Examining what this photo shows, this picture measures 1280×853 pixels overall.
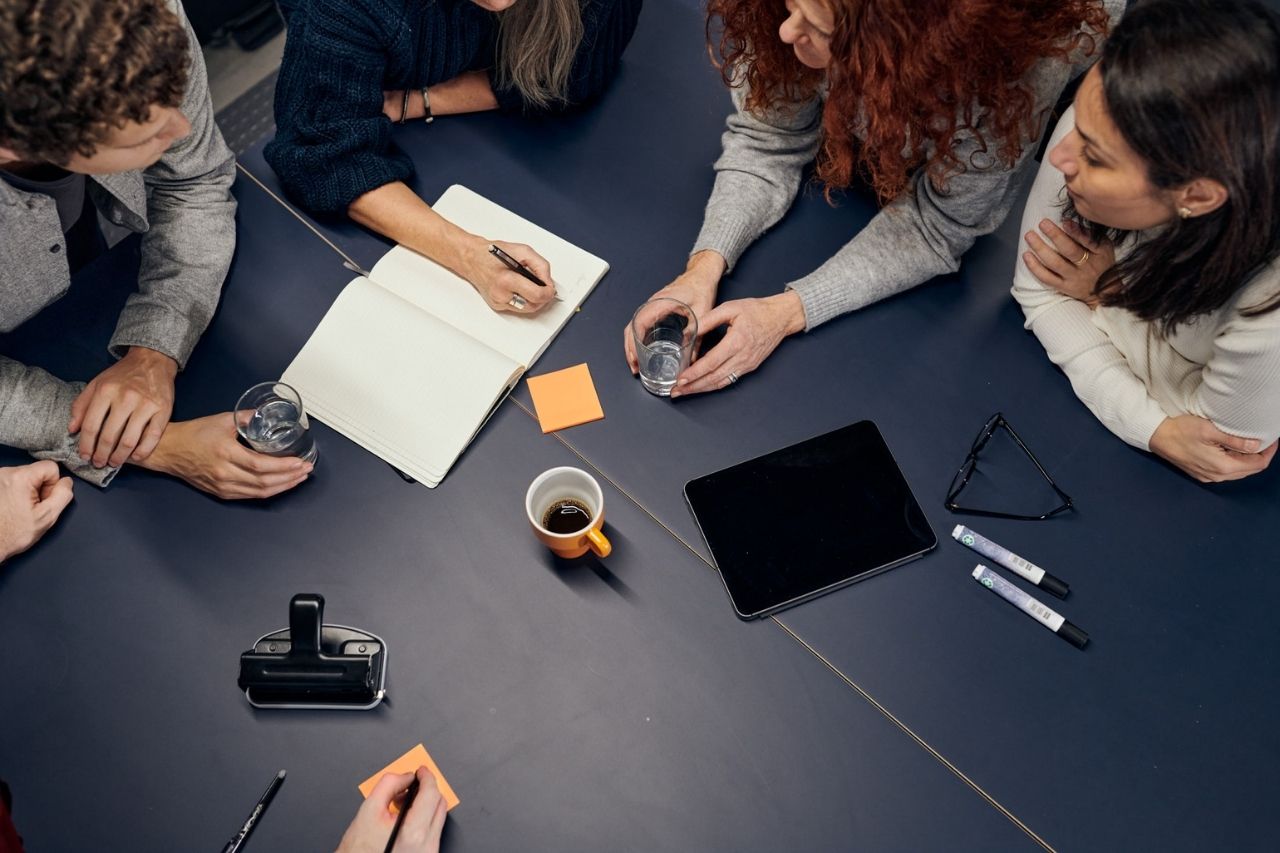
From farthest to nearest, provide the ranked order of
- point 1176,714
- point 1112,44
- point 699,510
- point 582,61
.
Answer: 1. point 582,61
2. point 699,510
3. point 1176,714
4. point 1112,44

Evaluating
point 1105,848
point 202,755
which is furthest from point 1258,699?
point 202,755

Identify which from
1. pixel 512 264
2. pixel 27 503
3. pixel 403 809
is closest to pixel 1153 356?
pixel 512 264

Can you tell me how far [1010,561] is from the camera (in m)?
1.23

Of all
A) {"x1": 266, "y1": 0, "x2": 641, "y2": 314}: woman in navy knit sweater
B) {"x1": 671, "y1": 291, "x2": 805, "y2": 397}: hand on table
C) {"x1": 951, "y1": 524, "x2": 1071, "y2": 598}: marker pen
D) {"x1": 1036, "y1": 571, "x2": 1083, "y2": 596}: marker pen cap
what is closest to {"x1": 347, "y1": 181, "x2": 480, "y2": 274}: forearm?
{"x1": 266, "y1": 0, "x2": 641, "y2": 314}: woman in navy knit sweater

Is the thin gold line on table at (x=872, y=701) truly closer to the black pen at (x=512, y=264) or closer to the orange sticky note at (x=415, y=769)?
the black pen at (x=512, y=264)

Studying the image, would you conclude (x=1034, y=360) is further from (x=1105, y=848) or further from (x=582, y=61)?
(x=582, y=61)

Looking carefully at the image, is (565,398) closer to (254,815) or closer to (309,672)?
(309,672)

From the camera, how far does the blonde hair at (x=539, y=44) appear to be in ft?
4.93

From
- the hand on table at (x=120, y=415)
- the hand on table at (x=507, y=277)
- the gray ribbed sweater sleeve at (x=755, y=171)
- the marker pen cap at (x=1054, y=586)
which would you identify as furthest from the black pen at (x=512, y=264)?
the marker pen cap at (x=1054, y=586)

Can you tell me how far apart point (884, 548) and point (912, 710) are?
216 millimetres

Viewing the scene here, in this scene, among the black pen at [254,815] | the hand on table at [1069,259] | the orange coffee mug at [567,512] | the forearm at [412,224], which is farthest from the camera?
the forearm at [412,224]

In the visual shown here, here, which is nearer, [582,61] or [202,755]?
[202,755]

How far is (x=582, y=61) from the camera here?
61.9 inches

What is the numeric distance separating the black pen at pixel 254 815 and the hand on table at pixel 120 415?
505mm
